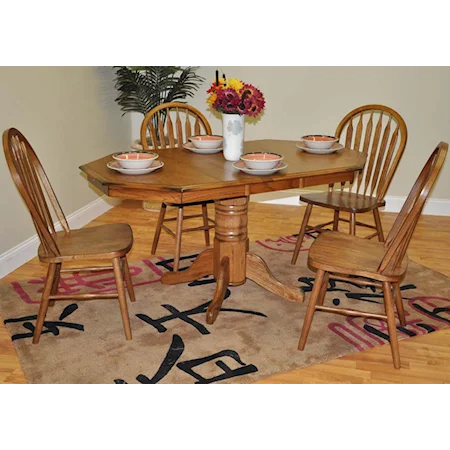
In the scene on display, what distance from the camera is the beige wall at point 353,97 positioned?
4.15 metres

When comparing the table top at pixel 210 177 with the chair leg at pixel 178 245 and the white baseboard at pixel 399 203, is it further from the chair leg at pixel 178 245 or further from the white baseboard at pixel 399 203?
the white baseboard at pixel 399 203

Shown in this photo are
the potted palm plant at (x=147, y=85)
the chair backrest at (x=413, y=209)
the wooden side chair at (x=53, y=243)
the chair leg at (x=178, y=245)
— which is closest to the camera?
the chair backrest at (x=413, y=209)

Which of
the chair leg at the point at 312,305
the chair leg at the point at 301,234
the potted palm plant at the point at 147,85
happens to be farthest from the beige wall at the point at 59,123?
the chair leg at the point at 312,305

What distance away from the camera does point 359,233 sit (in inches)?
152

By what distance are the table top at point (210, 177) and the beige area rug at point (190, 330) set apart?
2.19 feet

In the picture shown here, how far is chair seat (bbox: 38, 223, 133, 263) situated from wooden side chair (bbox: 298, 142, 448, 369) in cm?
84

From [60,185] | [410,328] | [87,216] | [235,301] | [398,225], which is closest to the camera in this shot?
[398,225]

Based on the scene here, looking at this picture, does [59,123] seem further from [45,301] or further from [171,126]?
[45,301]

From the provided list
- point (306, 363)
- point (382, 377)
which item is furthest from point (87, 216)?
point (382, 377)

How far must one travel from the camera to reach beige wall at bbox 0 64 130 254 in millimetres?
3055

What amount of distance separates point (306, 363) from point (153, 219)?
217cm
